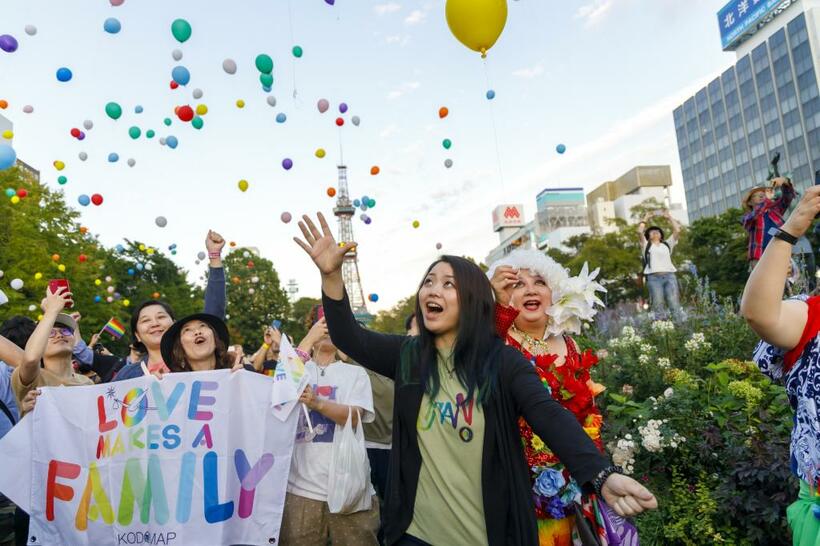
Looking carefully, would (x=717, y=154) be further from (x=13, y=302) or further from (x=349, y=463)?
(x=349, y=463)

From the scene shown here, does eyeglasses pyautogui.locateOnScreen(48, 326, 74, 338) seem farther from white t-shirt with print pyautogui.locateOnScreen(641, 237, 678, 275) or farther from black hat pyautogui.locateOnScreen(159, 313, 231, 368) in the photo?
white t-shirt with print pyautogui.locateOnScreen(641, 237, 678, 275)

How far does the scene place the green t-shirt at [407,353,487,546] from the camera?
2350 millimetres

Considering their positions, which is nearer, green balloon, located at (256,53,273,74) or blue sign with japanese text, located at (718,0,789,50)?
green balloon, located at (256,53,273,74)

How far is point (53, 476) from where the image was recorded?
4.00 metres

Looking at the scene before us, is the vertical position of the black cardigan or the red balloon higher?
Answer: the red balloon

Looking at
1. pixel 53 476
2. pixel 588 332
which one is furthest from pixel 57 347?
pixel 588 332

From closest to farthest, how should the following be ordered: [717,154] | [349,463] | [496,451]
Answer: [496,451], [349,463], [717,154]

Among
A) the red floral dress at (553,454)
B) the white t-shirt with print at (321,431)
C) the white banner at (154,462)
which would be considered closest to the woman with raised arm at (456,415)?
the red floral dress at (553,454)

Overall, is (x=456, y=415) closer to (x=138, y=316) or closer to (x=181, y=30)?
(x=138, y=316)

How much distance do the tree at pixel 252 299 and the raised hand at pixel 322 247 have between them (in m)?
47.6

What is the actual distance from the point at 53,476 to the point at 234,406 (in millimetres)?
1285

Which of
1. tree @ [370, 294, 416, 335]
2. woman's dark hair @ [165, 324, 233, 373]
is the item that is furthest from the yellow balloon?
tree @ [370, 294, 416, 335]

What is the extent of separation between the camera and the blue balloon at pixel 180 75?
8.34 metres

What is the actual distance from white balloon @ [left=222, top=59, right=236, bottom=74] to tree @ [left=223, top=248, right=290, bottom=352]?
41.2 m
